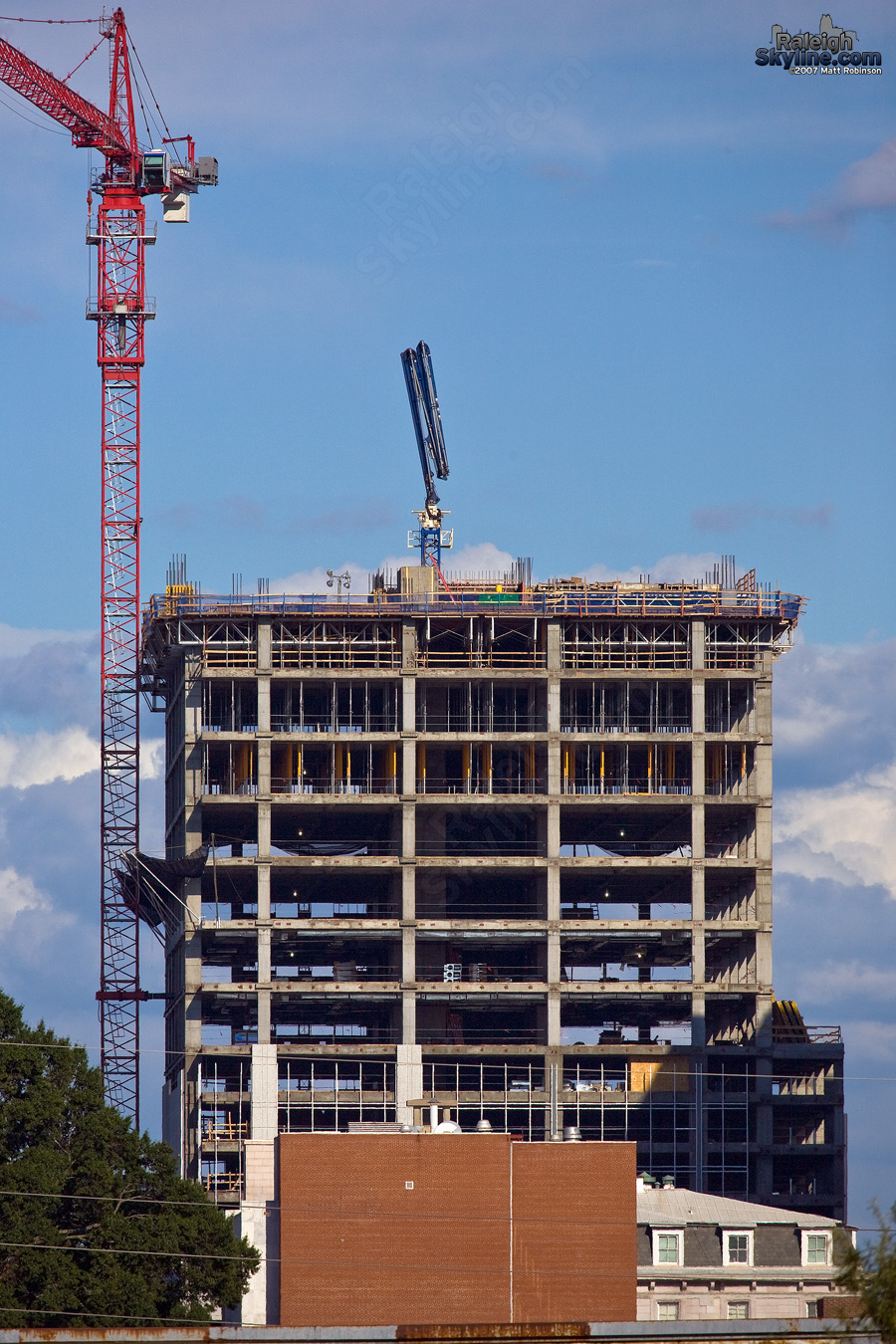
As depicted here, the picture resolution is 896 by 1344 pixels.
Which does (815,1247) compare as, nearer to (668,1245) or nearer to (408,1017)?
(668,1245)

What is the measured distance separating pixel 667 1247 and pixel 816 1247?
730cm

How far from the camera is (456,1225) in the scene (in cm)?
11056

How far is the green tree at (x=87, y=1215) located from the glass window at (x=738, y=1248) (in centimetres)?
2233

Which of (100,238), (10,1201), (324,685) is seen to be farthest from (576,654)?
(10,1201)

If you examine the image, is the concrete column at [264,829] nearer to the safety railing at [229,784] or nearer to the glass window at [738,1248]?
the safety railing at [229,784]

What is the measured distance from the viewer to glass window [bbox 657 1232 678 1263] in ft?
371

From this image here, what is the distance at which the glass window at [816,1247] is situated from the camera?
114062 mm

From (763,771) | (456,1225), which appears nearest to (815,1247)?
(456,1225)

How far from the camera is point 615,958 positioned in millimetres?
172750

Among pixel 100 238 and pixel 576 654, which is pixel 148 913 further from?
pixel 100 238

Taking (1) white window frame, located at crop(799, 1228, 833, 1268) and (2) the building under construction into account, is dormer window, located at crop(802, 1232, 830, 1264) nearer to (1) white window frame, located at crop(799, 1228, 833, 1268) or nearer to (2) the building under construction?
(1) white window frame, located at crop(799, 1228, 833, 1268)

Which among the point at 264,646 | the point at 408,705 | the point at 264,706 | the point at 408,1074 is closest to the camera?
the point at 408,1074

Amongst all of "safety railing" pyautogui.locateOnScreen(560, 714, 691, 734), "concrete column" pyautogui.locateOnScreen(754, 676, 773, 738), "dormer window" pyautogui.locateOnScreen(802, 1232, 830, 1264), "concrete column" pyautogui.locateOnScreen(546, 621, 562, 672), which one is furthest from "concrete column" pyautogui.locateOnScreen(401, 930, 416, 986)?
"dormer window" pyautogui.locateOnScreen(802, 1232, 830, 1264)

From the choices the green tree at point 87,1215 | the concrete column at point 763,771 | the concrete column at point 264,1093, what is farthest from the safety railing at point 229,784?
the green tree at point 87,1215
